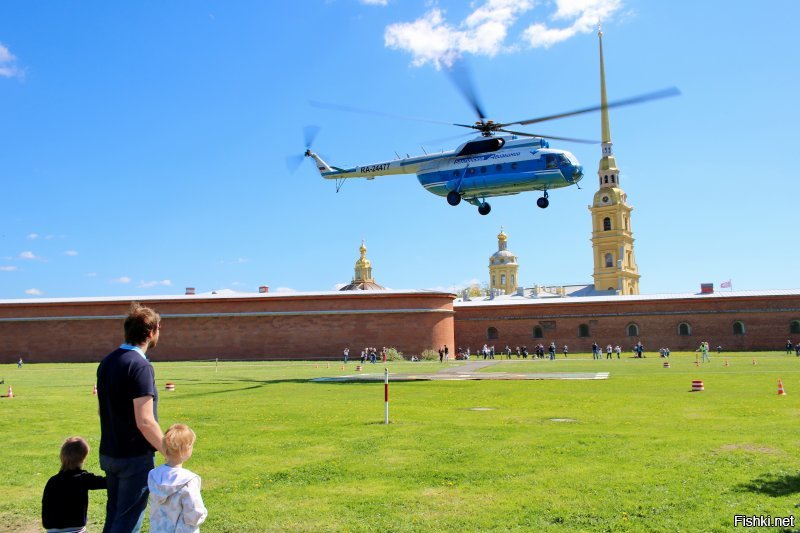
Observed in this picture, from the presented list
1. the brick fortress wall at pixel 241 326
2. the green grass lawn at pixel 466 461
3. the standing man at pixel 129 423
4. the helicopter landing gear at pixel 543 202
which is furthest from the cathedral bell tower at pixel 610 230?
the standing man at pixel 129 423

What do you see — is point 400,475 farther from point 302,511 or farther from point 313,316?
point 313,316

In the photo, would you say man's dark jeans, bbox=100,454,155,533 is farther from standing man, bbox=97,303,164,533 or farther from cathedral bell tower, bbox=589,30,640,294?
cathedral bell tower, bbox=589,30,640,294

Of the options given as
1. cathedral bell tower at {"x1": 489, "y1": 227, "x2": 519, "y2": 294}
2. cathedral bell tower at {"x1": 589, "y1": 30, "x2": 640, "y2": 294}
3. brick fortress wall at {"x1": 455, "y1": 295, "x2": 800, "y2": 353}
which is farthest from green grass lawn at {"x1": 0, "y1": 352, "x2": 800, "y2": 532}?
cathedral bell tower at {"x1": 489, "y1": 227, "x2": 519, "y2": 294}

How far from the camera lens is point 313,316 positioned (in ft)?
166

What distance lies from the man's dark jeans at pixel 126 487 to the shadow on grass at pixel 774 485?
6318 mm

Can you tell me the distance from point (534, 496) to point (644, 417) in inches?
270

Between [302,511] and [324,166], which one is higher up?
[324,166]

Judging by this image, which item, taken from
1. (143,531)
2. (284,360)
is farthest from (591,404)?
(284,360)

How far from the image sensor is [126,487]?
15.4 feet

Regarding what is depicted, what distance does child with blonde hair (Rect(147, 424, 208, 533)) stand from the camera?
4.40 metres

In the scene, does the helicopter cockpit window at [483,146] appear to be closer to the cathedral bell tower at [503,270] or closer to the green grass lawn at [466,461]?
the green grass lawn at [466,461]

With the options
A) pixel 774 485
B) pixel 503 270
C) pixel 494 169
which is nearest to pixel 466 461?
pixel 774 485

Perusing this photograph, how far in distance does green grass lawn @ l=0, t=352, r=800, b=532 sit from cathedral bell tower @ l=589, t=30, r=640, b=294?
7408cm

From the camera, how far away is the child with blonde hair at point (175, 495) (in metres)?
→ 4.40
